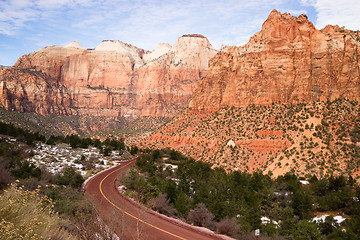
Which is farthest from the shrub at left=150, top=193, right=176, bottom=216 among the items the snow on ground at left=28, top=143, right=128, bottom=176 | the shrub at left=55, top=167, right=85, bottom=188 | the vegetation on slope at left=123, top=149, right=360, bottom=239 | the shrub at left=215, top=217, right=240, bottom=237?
the snow on ground at left=28, top=143, right=128, bottom=176

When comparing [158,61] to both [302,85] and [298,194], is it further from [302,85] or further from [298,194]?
[298,194]

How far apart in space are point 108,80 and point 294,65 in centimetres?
13905

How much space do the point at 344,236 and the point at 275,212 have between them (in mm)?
8044

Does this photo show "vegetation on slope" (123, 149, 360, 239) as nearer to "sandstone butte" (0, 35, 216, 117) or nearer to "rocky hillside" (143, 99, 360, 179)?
"rocky hillside" (143, 99, 360, 179)

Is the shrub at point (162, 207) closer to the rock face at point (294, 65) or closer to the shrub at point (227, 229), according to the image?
the shrub at point (227, 229)

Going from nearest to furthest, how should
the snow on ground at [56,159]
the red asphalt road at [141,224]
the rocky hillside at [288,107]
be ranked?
the red asphalt road at [141,224] → the snow on ground at [56,159] → the rocky hillside at [288,107]

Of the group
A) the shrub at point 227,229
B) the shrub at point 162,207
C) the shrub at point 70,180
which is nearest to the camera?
the shrub at point 227,229

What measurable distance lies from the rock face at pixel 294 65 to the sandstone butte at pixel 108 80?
3178 inches

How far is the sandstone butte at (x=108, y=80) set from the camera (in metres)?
136

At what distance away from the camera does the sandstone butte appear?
13562 cm

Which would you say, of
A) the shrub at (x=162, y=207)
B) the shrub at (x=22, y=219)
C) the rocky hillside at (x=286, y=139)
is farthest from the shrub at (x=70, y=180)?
the rocky hillside at (x=286, y=139)

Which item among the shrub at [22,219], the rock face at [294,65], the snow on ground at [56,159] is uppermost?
the rock face at [294,65]

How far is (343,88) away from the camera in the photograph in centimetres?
4738

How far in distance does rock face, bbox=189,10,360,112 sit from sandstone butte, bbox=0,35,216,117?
265 ft
